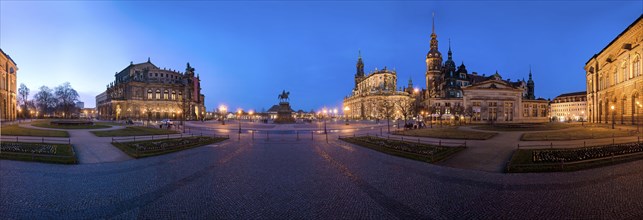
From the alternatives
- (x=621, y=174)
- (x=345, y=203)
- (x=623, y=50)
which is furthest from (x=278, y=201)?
(x=623, y=50)

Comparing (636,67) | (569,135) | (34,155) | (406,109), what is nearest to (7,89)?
(34,155)

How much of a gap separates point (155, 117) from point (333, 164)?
107776mm

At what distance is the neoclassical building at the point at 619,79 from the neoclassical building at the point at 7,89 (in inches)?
4714

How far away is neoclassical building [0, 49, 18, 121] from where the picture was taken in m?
61.5

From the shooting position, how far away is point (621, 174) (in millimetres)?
A: 12242

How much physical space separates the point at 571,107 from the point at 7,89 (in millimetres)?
211315

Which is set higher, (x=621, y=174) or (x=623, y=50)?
(x=623, y=50)

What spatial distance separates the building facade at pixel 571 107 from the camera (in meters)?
124

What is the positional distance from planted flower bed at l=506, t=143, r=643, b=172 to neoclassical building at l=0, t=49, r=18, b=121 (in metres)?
92.3

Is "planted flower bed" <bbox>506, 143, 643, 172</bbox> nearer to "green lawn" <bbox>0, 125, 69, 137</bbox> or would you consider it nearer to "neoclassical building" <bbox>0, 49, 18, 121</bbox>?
"green lawn" <bbox>0, 125, 69, 137</bbox>

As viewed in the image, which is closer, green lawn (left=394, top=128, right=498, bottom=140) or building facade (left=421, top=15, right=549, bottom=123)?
green lawn (left=394, top=128, right=498, bottom=140)

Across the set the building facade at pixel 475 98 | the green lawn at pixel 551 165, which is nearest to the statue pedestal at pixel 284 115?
the building facade at pixel 475 98

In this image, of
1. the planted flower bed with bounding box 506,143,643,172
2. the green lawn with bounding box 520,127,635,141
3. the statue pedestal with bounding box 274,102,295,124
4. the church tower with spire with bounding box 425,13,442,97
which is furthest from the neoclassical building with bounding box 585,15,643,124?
the statue pedestal with bounding box 274,102,295,124

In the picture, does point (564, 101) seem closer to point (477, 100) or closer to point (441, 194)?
point (477, 100)
